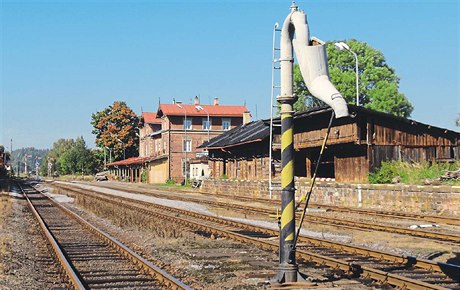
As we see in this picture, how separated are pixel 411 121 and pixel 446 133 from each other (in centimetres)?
341

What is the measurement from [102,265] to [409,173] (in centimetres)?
1961

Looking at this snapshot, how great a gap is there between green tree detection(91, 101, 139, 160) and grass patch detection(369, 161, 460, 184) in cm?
7215

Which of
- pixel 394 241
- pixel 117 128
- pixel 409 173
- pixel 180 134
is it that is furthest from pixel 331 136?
pixel 117 128

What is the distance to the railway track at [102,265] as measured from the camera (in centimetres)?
905

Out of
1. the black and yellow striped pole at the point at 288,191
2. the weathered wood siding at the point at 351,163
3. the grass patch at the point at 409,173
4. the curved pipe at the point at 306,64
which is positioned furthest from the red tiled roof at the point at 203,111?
the black and yellow striped pole at the point at 288,191

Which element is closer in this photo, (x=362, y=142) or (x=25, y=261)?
(x=25, y=261)

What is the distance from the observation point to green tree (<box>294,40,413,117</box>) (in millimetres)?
66188

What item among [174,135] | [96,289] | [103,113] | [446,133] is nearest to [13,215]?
[96,289]

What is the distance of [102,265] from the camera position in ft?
36.3

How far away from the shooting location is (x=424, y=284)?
791 centimetres

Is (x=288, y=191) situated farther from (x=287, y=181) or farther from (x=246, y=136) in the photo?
Result: (x=246, y=136)

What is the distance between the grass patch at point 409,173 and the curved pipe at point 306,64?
60.2 ft

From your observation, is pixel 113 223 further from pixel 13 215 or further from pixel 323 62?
pixel 323 62

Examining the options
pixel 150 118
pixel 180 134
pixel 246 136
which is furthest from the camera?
pixel 150 118
